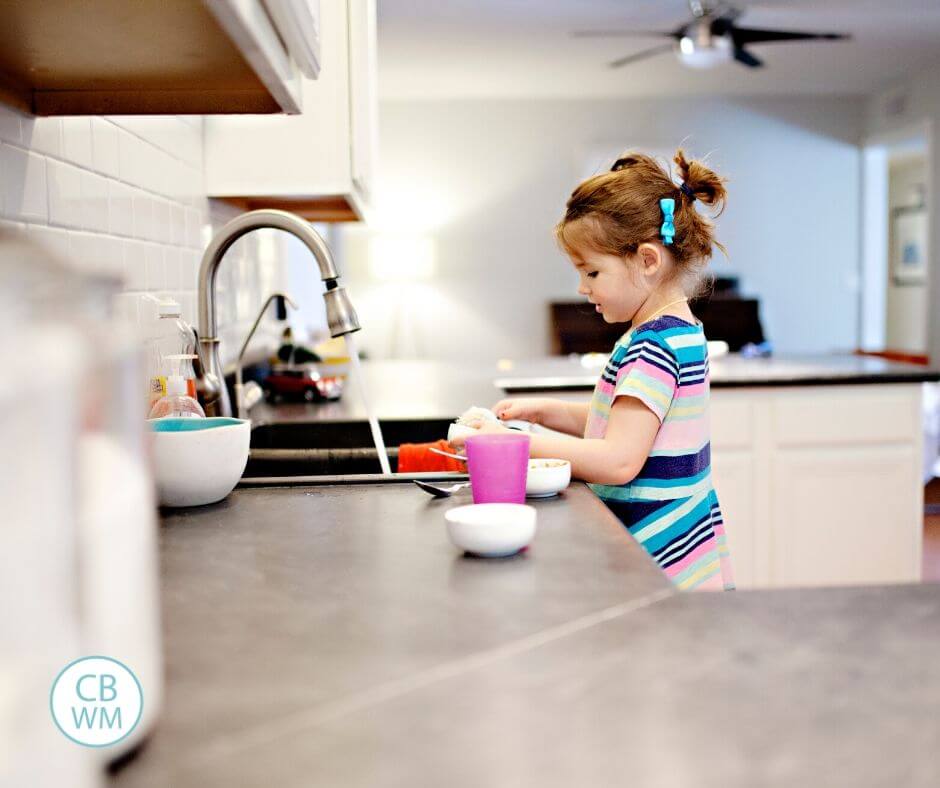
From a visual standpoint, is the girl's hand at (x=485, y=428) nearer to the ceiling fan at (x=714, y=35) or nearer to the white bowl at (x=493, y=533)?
the white bowl at (x=493, y=533)

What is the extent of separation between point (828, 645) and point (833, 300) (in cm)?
781

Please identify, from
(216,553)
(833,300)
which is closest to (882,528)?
(216,553)

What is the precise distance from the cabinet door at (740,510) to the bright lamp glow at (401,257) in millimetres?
4562

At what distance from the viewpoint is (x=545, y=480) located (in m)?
1.32

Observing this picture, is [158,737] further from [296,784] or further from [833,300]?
[833,300]

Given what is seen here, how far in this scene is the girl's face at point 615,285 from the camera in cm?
171

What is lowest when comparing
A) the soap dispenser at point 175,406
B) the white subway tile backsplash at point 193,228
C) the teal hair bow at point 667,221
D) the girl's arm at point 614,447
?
the girl's arm at point 614,447

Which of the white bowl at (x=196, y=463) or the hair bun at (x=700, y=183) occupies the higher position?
the hair bun at (x=700, y=183)

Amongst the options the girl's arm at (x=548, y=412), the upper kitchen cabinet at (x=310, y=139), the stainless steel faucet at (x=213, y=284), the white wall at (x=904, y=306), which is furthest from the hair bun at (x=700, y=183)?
the white wall at (x=904, y=306)

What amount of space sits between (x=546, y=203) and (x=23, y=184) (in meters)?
6.77

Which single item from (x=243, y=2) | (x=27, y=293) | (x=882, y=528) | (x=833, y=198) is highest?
(x=833, y=198)

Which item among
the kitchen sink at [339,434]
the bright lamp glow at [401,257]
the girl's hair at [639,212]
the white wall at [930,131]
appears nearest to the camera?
the girl's hair at [639,212]

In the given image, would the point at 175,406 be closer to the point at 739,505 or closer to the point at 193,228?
the point at 193,228

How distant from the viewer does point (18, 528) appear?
42 cm
